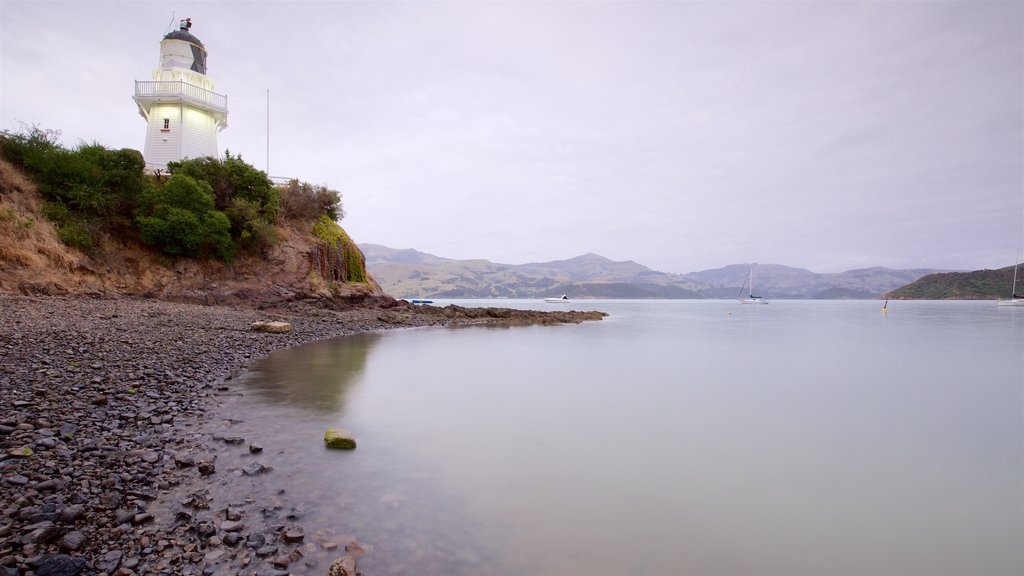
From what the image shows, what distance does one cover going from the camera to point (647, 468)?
21.2 feet

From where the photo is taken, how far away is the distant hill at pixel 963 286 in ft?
354

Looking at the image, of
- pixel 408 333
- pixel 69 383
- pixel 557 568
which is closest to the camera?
pixel 557 568

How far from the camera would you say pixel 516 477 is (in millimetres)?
5926

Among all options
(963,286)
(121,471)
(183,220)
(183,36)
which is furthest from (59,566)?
(963,286)

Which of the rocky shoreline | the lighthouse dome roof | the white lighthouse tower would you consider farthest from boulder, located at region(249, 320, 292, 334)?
the lighthouse dome roof

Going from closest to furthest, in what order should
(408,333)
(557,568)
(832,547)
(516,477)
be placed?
(557,568)
(832,547)
(516,477)
(408,333)

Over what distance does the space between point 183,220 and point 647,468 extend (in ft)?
79.4

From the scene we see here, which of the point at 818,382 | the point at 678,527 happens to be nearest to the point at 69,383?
the point at 678,527

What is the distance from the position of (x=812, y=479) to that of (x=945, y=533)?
55.7 inches

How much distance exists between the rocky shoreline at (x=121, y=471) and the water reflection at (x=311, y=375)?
2.95 feet

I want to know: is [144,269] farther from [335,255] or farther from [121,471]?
[121,471]

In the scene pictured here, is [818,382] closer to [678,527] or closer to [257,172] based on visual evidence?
[678,527]

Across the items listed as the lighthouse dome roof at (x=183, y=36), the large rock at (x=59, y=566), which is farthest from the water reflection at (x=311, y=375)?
the lighthouse dome roof at (x=183, y=36)

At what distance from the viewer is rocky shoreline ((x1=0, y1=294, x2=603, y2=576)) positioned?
3385 mm
